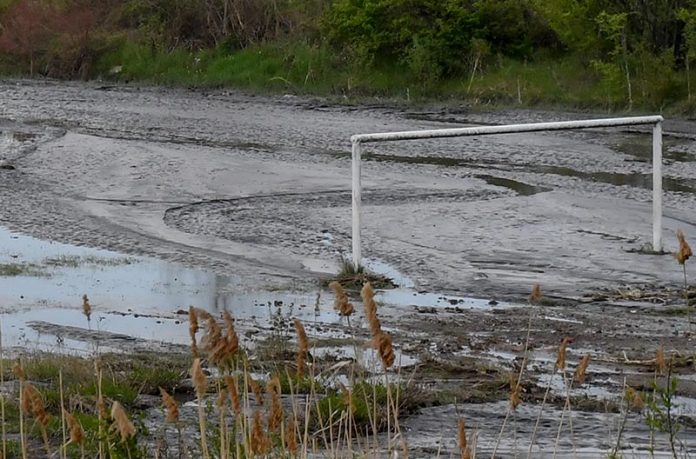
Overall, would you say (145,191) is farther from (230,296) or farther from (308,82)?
(308,82)

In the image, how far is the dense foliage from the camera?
2722cm

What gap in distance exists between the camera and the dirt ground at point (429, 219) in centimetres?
940

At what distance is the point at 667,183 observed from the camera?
18203mm

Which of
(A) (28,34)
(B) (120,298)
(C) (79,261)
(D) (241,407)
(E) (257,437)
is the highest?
(E) (257,437)

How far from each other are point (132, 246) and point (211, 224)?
162 centimetres

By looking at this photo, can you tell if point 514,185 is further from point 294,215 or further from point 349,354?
point 349,354

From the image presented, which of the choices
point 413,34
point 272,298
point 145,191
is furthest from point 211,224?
point 413,34

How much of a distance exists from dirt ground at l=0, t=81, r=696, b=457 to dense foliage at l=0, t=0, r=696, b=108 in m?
1.92

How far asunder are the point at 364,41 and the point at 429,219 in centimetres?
1788

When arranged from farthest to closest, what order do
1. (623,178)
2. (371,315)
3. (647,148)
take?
1. (647,148)
2. (623,178)
3. (371,315)

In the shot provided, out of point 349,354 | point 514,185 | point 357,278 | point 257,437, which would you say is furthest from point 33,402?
point 514,185

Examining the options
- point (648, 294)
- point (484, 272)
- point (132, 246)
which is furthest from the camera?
Answer: point (132, 246)

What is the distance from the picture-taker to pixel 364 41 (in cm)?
3312

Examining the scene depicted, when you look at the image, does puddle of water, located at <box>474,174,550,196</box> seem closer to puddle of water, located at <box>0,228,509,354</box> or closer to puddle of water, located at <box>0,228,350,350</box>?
puddle of water, located at <box>0,228,509,354</box>
